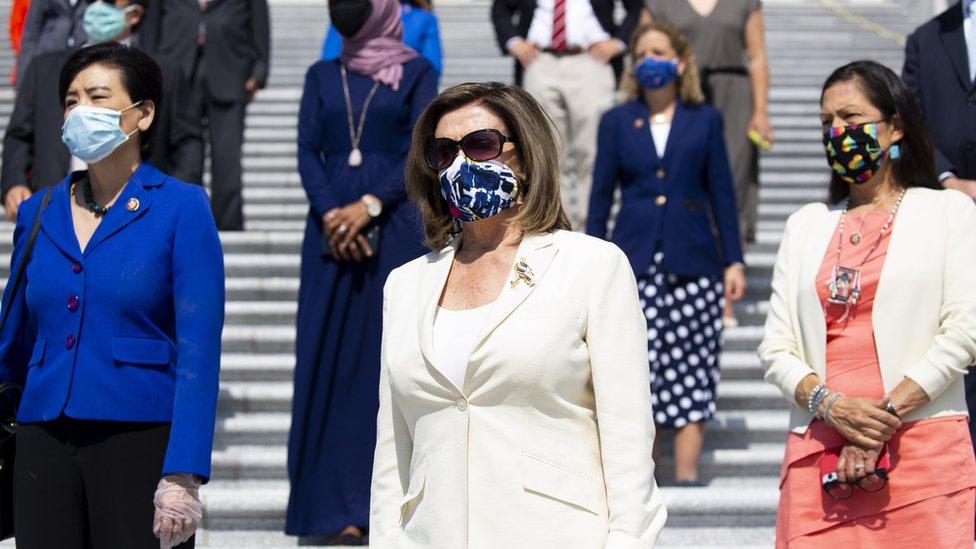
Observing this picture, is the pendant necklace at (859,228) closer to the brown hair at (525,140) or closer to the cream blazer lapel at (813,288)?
the cream blazer lapel at (813,288)

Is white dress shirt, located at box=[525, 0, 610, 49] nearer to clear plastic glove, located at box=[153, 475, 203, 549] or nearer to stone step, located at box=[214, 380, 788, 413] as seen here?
stone step, located at box=[214, 380, 788, 413]

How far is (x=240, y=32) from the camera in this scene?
29.6ft

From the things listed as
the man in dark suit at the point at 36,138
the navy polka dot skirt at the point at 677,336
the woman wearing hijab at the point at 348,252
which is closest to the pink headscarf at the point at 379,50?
the woman wearing hijab at the point at 348,252

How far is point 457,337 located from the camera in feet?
10.8

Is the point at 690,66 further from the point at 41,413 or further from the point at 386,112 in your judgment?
the point at 41,413

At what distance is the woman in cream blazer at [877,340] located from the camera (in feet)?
13.4

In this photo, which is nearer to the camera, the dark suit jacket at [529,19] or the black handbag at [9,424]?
the black handbag at [9,424]

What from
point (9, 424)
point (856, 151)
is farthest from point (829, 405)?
point (9, 424)

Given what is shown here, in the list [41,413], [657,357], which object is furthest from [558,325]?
[657,357]

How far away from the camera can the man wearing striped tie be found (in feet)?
26.2

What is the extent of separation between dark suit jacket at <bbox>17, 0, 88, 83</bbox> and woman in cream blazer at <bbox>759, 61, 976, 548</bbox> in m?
4.74

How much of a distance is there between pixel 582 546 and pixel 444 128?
1.01m

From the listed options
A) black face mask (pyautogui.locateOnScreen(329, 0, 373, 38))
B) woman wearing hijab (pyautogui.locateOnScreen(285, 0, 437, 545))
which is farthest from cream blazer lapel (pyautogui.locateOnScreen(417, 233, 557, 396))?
black face mask (pyautogui.locateOnScreen(329, 0, 373, 38))

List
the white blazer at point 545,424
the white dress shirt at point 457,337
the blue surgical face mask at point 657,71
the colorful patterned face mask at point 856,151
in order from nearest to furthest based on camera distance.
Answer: the white blazer at point 545,424 < the white dress shirt at point 457,337 < the colorful patterned face mask at point 856,151 < the blue surgical face mask at point 657,71
